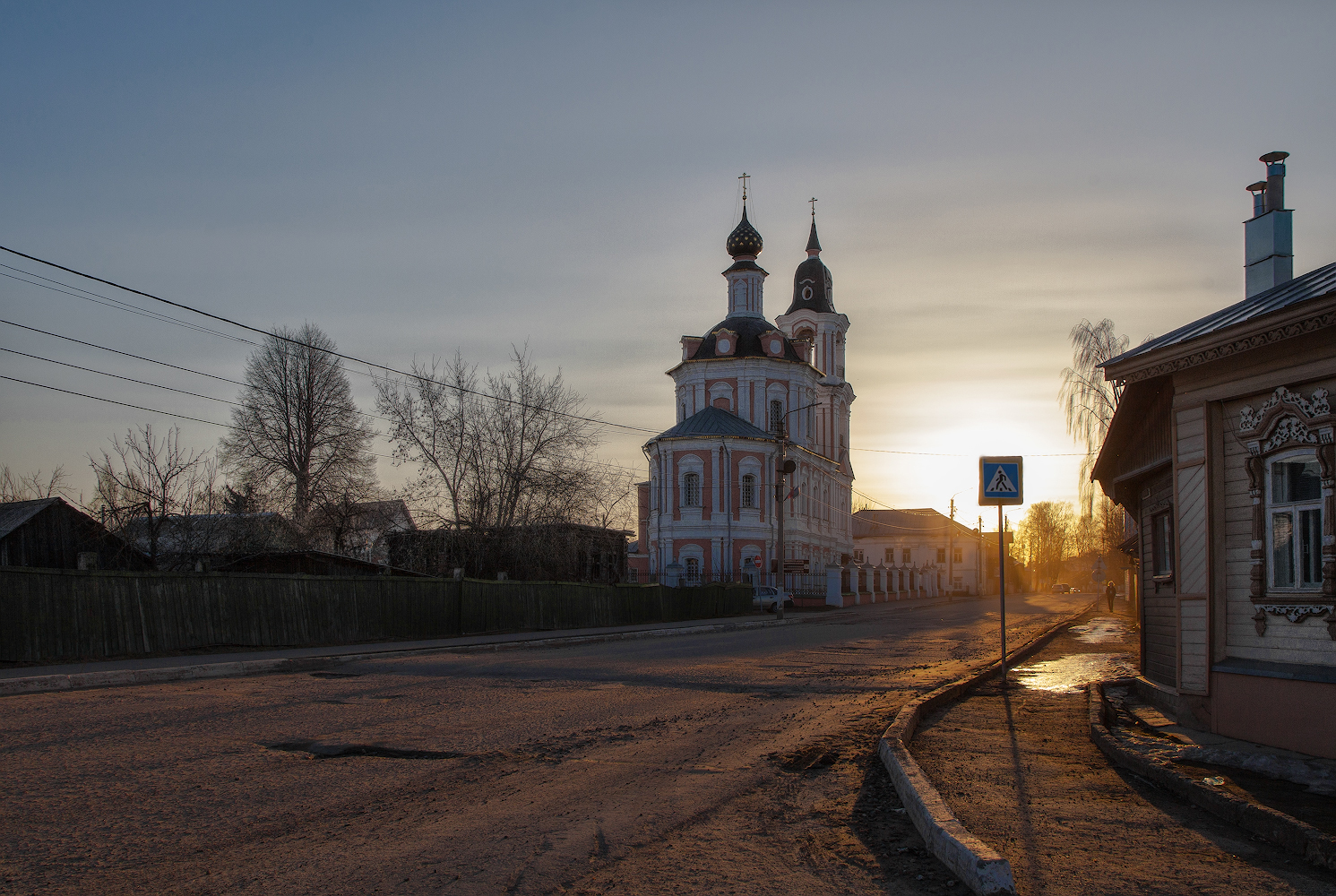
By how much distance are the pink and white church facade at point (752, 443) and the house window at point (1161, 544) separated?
35.4m

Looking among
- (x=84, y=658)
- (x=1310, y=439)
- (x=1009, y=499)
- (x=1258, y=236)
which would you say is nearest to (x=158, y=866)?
(x=1310, y=439)

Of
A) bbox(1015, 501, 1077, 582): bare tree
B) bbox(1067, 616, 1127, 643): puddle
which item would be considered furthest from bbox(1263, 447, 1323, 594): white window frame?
bbox(1015, 501, 1077, 582): bare tree

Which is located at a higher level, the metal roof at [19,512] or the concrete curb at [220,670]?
the metal roof at [19,512]

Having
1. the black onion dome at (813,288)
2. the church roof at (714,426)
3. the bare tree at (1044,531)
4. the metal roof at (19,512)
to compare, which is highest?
the black onion dome at (813,288)

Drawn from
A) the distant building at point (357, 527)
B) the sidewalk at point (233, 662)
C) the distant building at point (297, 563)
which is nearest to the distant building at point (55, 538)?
the distant building at point (297, 563)

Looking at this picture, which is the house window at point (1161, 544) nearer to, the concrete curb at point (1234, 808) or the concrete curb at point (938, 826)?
the concrete curb at point (1234, 808)

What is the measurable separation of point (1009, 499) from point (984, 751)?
5.46m

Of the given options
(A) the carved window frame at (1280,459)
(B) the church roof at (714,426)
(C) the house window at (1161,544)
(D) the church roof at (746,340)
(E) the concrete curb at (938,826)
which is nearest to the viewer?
(E) the concrete curb at (938,826)

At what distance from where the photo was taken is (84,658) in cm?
1700

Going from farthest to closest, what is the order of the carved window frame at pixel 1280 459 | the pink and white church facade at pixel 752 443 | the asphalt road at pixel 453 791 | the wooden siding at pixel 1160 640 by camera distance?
1. the pink and white church facade at pixel 752 443
2. the wooden siding at pixel 1160 640
3. the carved window frame at pixel 1280 459
4. the asphalt road at pixel 453 791

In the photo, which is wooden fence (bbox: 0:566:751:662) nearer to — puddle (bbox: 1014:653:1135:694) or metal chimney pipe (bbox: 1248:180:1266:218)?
puddle (bbox: 1014:653:1135:694)

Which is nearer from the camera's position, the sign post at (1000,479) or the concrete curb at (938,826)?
the concrete curb at (938,826)

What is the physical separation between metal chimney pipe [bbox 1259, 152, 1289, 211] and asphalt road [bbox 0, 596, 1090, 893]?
7.26 meters

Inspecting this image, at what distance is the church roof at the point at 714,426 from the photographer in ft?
191
